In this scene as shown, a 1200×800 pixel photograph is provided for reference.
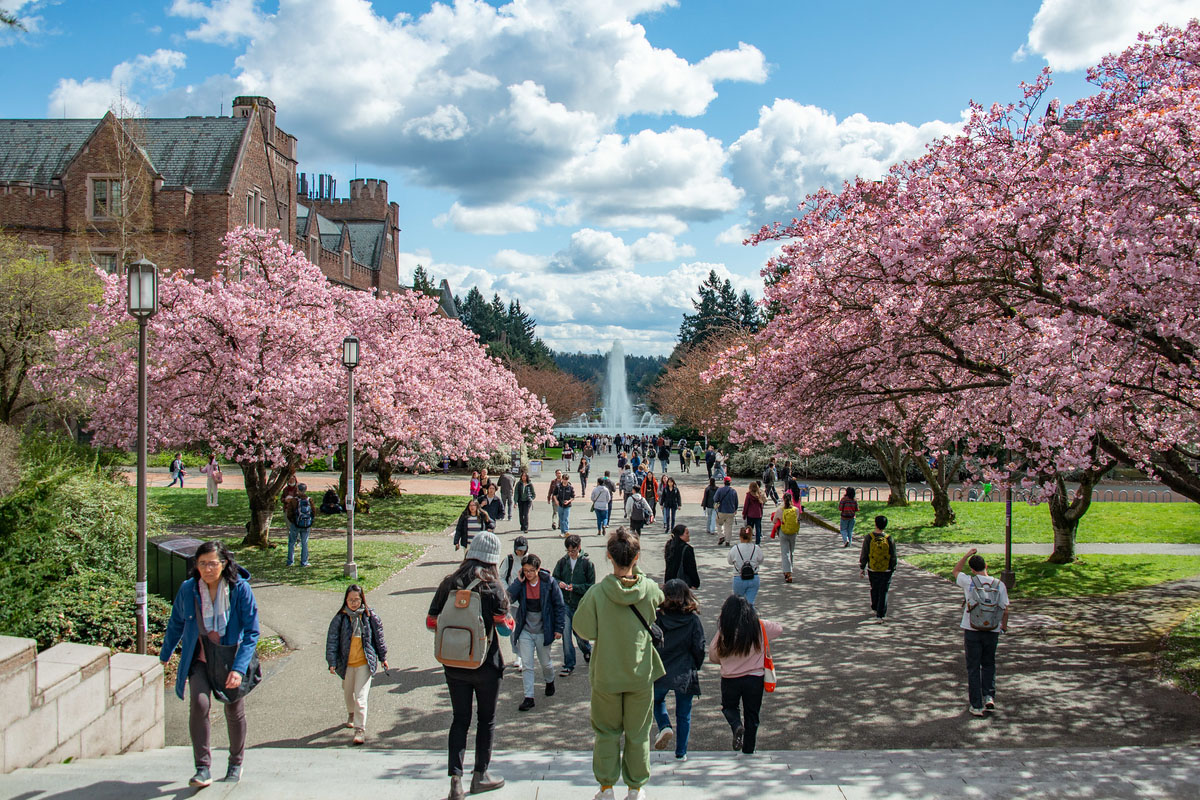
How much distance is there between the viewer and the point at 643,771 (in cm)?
523

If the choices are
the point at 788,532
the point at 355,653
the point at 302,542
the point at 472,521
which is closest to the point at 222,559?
the point at 355,653

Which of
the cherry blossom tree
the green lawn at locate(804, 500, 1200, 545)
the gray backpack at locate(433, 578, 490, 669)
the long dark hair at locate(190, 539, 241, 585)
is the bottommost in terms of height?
the green lawn at locate(804, 500, 1200, 545)

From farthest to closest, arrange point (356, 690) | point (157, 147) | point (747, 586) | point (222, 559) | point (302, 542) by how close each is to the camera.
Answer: point (157, 147) → point (302, 542) → point (747, 586) → point (356, 690) → point (222, 559)

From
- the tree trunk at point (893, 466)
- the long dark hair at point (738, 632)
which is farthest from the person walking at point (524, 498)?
the long dark hair at point (738, 632)

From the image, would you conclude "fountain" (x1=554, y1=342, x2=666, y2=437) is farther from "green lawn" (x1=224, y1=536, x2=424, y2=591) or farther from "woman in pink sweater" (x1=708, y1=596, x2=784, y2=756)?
"woman in pink sweater" (x1=708, y1=596, x2=784, y2=756)

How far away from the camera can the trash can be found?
11.1m

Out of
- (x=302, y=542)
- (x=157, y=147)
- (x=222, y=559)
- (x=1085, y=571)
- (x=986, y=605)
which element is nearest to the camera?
(x=222, y=559)

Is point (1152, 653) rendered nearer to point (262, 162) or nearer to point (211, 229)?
point (211, 229)

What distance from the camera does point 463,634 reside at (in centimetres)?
559

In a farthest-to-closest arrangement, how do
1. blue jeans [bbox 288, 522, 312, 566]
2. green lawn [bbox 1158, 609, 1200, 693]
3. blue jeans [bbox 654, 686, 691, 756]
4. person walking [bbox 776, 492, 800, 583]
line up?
blue jeans [bbox 288, 522, 312, 566] → person walking [bbox 776, 492, 800, 583] → green lawn [bbox 1158, 609, 1200, 693] → blue jeans [bbox 654, 686, 691, 756]

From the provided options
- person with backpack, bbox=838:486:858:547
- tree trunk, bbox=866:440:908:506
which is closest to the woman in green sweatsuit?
person with backpack, bbox=838:486:858:547

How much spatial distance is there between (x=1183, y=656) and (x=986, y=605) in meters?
4.14

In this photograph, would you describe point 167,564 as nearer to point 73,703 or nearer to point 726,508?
point 73,703

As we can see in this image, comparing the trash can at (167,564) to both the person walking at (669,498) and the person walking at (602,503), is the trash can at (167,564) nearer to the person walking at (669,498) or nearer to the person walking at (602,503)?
the person walking at (602,503)
